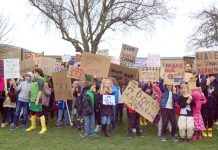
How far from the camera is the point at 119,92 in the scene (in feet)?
44.6

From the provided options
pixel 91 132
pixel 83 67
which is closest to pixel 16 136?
pixel 91 132

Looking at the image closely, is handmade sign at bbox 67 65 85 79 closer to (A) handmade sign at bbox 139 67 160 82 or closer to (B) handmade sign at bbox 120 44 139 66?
(B) handmade sign at bbox 120 44 139 66

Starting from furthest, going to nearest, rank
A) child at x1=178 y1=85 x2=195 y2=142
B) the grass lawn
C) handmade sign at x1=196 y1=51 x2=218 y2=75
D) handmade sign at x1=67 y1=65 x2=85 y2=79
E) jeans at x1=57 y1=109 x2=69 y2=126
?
1. jeans at x1=57 y1=109 x2=69 y2=126
2. handmade sign at x1=67 y1=65 x2=85 y2=79
3. handmade sign at x1=196 y1=51 x2=218 y2=75
4. child at x1=178 y1=85 x2=195 y2=142
5. the grass lawn

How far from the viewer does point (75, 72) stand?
13.2 meters

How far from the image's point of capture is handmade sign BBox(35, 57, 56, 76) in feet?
49.0

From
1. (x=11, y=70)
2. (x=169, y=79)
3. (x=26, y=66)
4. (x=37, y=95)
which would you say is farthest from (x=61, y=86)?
(x=169, y=79)

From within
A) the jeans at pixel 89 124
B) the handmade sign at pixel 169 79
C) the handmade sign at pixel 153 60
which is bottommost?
the jeans at pixel 89 124

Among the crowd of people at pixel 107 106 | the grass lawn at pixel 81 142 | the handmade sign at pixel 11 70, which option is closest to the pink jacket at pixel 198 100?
the crowd of people at pixel 107 106

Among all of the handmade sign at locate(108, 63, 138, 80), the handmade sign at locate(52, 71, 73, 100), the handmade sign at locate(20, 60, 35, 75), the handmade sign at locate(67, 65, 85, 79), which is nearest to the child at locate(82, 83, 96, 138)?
the handmade sign at locate(67, 65, 85, 79)

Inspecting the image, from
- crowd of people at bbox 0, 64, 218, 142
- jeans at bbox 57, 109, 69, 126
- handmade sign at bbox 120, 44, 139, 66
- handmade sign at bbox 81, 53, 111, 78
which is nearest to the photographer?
crowd of people at bbox 0, 64, 218, 142

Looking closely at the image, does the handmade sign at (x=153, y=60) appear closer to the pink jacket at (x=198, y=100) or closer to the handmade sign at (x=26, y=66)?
the handmade sign at (x=26, y=66)

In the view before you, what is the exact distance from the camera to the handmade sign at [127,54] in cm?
1426

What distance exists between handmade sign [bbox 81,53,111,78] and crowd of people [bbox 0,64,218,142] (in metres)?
0.35

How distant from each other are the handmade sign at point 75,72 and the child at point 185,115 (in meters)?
3.25
